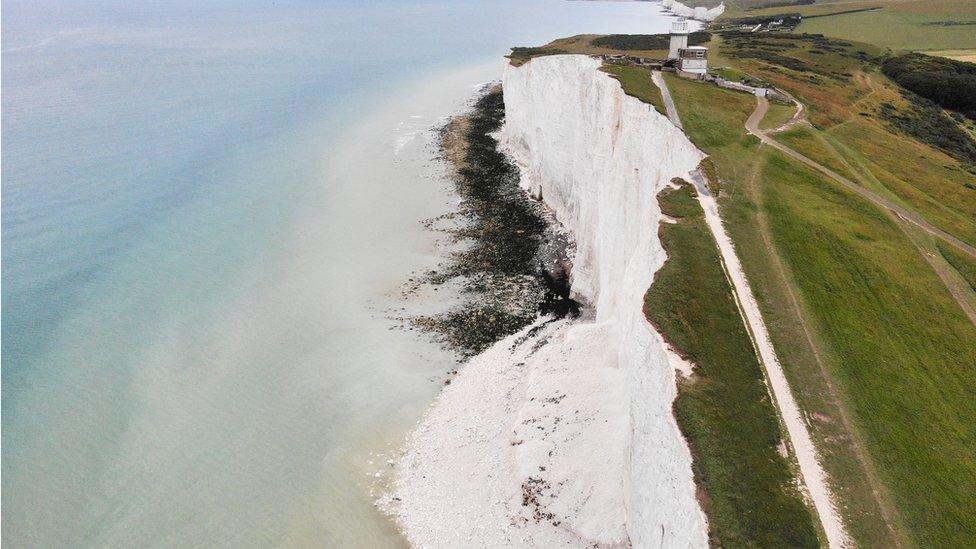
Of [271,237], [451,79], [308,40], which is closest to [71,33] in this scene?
[308,40]

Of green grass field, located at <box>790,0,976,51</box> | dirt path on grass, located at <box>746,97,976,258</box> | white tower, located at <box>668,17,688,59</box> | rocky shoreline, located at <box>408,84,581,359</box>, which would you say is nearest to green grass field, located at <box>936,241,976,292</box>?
dirt path on grass, located at <box>746,97,976,258</box>

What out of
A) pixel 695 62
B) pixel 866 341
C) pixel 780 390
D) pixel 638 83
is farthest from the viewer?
pixel 695 62

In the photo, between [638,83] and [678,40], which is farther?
[678,40]

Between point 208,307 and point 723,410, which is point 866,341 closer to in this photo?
point 723,410

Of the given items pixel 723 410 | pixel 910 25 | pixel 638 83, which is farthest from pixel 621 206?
pixel 910 25

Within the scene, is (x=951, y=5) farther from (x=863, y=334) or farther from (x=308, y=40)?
(x=308, y=40)

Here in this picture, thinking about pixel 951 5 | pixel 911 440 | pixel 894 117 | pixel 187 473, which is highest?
pixel 951 5

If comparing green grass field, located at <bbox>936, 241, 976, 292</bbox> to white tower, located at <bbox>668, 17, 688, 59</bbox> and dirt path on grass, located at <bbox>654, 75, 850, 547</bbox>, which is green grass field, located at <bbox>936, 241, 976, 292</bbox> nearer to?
dirt path on grass, located at <bbox>654, 75, 850, 547</bbox>
